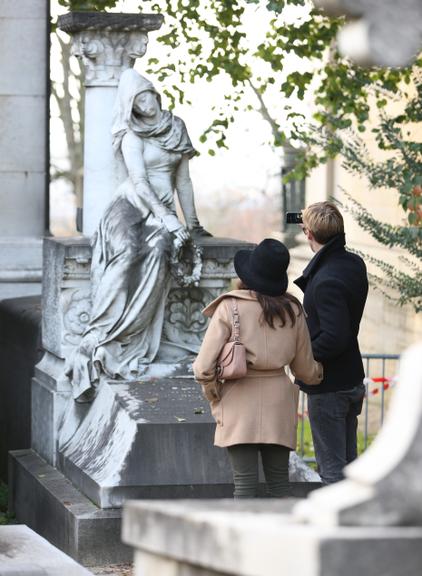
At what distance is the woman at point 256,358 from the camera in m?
6.32

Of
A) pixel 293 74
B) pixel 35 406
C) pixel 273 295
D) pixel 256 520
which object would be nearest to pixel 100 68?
pixel 35 406

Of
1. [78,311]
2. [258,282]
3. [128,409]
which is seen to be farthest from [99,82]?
[258,282]

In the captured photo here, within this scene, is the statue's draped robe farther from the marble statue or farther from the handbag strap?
the handbag strap

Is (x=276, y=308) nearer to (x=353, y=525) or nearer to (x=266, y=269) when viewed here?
(x=266, y=269)

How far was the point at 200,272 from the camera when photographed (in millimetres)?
8836

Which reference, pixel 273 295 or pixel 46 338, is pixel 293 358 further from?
pixel 46 338

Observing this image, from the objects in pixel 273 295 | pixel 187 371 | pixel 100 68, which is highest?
pixel 100 68

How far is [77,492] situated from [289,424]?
204 cm

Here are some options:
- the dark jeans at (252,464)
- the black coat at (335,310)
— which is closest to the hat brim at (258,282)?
the black coat at (335,310)

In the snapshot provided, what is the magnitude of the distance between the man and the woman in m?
0.27

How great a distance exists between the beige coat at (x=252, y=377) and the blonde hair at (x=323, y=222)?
511 mm

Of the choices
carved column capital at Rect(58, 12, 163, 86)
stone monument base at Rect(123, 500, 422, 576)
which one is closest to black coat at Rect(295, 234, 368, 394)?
carved column capital at Rect(58, 12, 163, 86)

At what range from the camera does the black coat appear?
674 centimetres

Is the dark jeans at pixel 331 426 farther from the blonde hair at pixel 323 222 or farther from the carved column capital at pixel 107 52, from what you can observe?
the carved column capital at pixel 107 52
